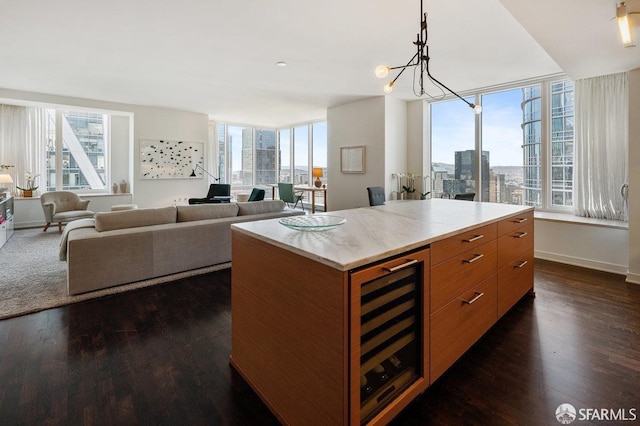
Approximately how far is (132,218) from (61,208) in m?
3.77

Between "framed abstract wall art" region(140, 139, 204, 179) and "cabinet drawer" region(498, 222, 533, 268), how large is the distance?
716 centimetres

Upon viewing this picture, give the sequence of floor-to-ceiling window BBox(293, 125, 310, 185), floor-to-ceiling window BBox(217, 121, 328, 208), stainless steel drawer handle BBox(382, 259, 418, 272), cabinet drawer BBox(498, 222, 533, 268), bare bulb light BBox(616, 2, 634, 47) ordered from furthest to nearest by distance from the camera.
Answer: floor-to-ceiling window BBox(293, 125, 310, 185)
floor-to-ceiling window BBox(217, 121, 328, 208)
cabinet drawer BBox(498, 222, 533, 268)
bare bulb light BBox(616, 2, 634, 47)
stainless steel drawer handle BBox(382, 259, 418, 272)

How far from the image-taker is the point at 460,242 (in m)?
1.79

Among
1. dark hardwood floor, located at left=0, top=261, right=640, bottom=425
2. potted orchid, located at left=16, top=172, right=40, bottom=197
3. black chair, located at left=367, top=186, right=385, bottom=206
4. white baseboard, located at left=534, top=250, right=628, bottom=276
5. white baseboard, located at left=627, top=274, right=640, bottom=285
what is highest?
potted orchid, located at left=16, top=172, right=40, bottom=197

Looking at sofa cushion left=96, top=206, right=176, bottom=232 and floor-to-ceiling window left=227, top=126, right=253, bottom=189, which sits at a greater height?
floor-to-ceiling window left=227, top=126, right=253, bottom=189

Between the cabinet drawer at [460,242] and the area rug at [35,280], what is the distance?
287 cm

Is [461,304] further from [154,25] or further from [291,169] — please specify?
[291,169]

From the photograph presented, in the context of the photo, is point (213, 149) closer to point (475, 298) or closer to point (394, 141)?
point (394, 141)

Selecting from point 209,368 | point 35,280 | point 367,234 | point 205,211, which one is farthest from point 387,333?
point 35,280

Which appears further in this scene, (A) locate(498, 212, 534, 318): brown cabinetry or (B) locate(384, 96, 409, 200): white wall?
(B) locate(384, 96, 409, 200): white wall

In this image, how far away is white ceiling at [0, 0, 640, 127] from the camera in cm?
273

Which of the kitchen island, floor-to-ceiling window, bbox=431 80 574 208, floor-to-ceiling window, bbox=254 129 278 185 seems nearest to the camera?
the kitchen island

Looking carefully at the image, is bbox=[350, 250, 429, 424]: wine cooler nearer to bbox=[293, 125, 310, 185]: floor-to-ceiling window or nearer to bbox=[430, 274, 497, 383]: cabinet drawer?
bbox=[430, 274, 497, 383]: cabinet drawer

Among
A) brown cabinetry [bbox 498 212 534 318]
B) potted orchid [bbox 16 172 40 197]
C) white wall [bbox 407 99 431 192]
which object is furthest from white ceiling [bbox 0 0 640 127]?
potted orchid [bbox 16 172 40 197]
